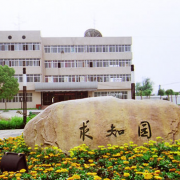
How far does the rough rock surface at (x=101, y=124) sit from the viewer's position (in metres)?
6.23

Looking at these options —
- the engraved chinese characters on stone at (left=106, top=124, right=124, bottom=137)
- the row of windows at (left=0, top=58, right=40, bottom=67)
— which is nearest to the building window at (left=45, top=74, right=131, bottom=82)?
the row of windows at (left=0, top=58, right=40, bottom=67)

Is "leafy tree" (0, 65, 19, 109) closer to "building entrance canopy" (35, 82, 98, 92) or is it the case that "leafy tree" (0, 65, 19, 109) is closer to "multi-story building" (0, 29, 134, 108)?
"multi-story building" (0, 29, 134, 108)

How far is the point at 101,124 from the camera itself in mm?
6285

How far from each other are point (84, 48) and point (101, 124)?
113ft

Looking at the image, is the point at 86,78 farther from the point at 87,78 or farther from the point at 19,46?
the point at 19,46

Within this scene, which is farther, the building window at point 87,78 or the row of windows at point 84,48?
the row of windows at point 84,48

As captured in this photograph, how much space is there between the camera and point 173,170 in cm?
421

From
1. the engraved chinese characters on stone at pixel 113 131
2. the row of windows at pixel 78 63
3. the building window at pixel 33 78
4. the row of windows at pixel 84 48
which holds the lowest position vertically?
the engraved chinese characters on stone at pixel 113 131

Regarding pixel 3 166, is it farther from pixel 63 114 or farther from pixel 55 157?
pixel 63 114

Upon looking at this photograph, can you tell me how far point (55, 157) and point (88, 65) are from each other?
Answer: 34473 mm

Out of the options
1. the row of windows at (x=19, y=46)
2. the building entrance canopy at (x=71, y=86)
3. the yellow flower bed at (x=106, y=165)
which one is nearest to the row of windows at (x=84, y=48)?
the row of windows at (x=19, y=46)

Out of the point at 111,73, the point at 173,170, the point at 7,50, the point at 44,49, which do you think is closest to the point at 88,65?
the point at 111,73

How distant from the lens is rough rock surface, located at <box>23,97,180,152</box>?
6234 mm

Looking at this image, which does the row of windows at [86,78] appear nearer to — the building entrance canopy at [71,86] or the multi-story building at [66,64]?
the multi-story building at [66,64]
